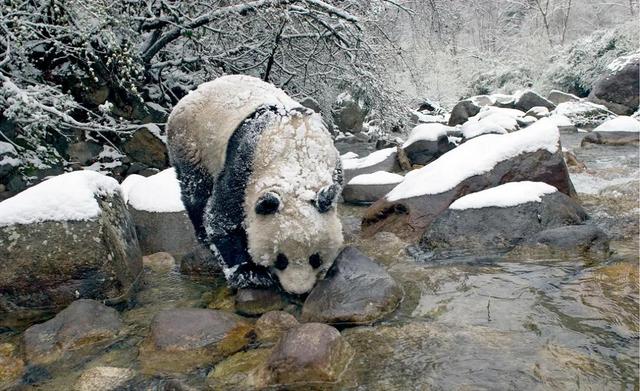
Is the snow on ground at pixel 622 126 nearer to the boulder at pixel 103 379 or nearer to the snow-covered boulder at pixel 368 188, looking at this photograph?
the snow-covered boulder at pixel 368 188

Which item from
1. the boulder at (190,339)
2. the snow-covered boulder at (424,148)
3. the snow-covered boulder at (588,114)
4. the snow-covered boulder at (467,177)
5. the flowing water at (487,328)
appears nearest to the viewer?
the flowing water at (487,328)

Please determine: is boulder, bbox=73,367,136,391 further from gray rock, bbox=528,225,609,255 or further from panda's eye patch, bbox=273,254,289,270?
gray rock, bbox=528,225,609,255

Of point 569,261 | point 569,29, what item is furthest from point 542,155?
point 569,29

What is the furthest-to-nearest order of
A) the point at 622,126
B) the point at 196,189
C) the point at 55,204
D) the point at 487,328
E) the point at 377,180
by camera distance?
the point at 622,126 → the point at 377,180 → the point at 196,189 → the point at 55,204 → the point at 487,328

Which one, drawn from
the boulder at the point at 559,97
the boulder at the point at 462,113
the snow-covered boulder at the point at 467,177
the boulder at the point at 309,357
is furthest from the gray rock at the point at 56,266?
the boulder at the point at 559,97

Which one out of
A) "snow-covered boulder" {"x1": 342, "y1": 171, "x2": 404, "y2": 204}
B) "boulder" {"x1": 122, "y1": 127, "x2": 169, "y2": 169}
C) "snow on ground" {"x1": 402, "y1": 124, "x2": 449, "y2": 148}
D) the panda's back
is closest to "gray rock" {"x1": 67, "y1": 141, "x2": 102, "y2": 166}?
"boulder" {"x1": 122, "y1": 127, "x2": 169, "y2": 169}

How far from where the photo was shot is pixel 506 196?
16.1 ft

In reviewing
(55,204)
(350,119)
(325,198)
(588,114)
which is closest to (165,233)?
(55,204)

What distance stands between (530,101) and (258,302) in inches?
782

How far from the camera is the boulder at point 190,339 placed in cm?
300

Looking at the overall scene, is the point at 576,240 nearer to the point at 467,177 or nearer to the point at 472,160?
the point at 467,177

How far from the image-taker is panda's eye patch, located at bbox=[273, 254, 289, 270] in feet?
11.4

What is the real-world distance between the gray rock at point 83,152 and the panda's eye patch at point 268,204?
6.89 metres

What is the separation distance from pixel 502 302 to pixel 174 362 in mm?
2166
